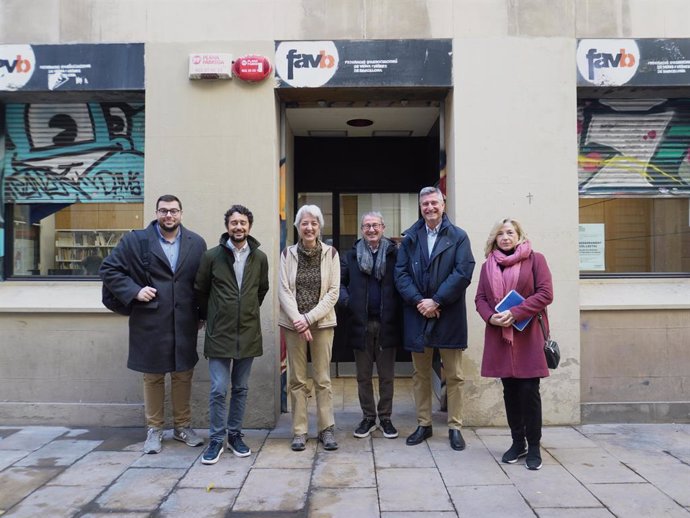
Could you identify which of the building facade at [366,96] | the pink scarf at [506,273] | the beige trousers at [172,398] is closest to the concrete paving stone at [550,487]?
the pink scarf at [506,273]

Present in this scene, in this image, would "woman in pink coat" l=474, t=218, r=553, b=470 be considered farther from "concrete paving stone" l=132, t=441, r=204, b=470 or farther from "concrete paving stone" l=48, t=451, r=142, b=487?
"concrete paving stone" l=48, t=451, r=142, b=487

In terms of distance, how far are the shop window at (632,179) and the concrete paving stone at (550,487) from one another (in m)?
2.49

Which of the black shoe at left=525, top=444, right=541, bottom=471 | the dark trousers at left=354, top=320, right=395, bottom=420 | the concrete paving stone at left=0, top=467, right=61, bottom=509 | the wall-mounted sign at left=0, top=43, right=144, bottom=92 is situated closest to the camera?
the concrete paving stone at left=0, top=467, right=61, bottom=509

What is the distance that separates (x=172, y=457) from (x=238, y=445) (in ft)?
1.75

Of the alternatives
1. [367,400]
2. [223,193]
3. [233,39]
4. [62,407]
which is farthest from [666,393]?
[62,407]

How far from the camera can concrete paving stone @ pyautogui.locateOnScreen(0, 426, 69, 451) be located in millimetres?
5070

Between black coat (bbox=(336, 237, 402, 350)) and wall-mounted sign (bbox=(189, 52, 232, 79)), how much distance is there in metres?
2.14

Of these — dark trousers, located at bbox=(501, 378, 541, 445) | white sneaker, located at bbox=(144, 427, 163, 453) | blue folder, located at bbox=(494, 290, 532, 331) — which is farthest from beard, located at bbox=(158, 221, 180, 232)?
dark trousers, located at bbox=(501, 378, 541, 445)

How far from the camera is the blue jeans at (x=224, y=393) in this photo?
15.6 feet

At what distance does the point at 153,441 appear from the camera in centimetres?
493

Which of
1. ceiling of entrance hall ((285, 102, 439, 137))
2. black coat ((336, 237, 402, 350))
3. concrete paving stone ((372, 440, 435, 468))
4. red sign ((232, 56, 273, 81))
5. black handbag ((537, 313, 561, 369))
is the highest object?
red sign ((232, 56, 273, 81))

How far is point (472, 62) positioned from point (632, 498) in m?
3.88

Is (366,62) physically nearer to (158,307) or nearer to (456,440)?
(158,307)

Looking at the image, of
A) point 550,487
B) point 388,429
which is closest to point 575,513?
point 550,487
